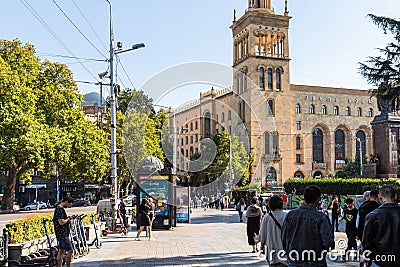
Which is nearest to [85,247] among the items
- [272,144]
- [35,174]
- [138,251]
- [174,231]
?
[138,251]

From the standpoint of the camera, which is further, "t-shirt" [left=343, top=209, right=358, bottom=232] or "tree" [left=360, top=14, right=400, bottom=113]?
"tree" [left=360, top=14, right=400, bottom=113]

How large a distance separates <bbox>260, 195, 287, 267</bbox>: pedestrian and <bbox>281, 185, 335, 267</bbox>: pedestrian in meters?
1.37

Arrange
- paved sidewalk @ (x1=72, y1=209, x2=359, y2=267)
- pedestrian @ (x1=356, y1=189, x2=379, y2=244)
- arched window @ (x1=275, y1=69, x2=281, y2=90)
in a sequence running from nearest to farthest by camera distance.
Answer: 1. pedestrian @ (x1=356, y1=189, x2=379, y2=244)
2. paved sidewalk @ (x1=72, y1=209, x2=359, y2=267)
3. arched window @ (x1=275, y1=69, x2=281, y2=90)

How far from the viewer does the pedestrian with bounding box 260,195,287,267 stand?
764cm

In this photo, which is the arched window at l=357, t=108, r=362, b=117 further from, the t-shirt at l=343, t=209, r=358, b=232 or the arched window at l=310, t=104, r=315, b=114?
the t-shirt at l=343, t=209, r=358, b=232

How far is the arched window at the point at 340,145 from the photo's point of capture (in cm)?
8200

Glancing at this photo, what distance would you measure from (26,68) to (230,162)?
28242 mm

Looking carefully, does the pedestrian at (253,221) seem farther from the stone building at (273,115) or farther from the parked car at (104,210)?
the stone building at (273,115)

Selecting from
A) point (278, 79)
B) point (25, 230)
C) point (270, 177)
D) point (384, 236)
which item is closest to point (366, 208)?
point (384, 236)

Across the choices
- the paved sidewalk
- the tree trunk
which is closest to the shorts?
the paved sidewalk

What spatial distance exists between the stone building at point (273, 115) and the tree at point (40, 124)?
29998 mm

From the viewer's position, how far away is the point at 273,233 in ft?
26.0

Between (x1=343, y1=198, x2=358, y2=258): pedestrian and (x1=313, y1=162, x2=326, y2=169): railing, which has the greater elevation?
(x1=313, y1=162, x2=326, y2=169): railing

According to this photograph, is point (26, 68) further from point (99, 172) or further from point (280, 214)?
point (280, 214)
